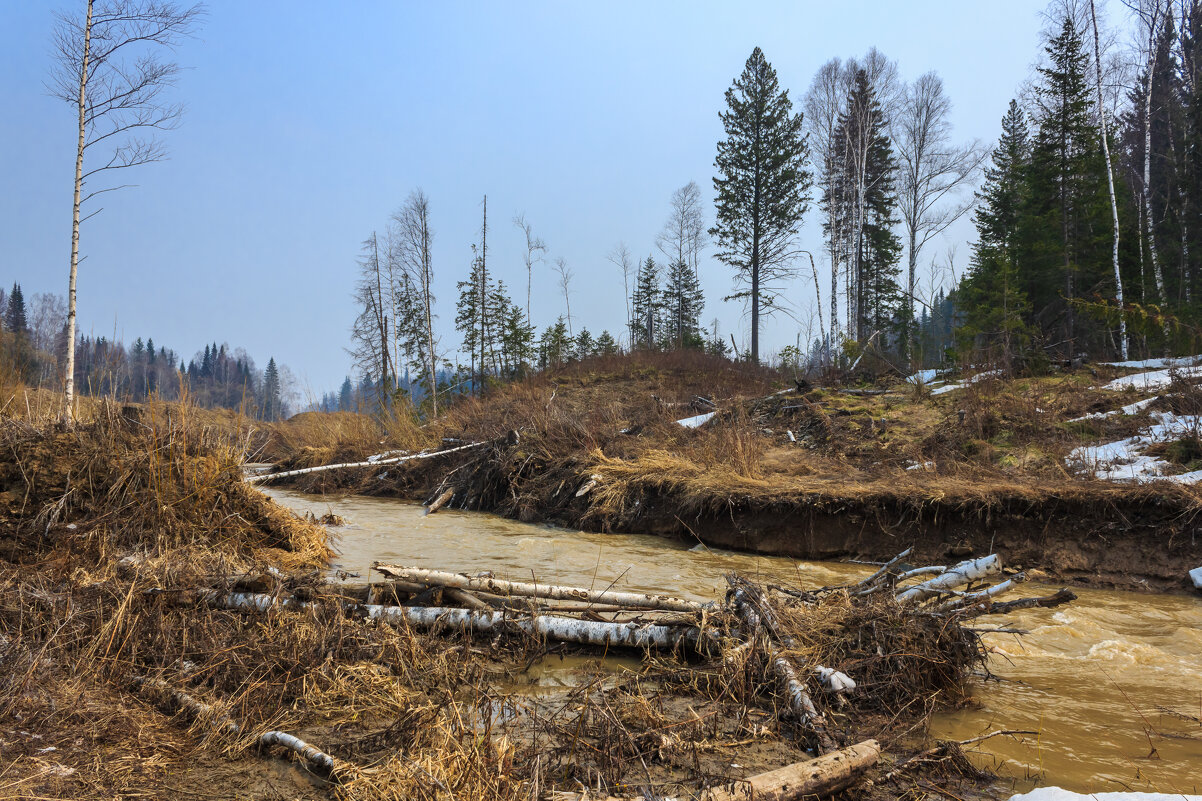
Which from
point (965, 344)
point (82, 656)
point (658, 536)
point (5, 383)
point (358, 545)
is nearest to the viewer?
point (82, 656)

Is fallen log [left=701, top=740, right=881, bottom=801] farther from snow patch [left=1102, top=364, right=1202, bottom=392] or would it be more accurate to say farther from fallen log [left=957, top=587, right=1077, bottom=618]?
snow patch [left=1102, top=364, right=1202, bottom=392]

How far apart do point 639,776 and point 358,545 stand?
5.89m

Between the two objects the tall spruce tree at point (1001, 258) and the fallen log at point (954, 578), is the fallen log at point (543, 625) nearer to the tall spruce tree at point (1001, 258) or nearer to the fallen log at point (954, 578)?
the fallen log at point (954, 578)

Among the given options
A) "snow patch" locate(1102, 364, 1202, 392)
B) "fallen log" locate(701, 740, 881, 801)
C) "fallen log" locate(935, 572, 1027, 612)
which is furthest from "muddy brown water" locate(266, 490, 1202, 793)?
"snow patch" locate(1102, 364, 1202, 392)

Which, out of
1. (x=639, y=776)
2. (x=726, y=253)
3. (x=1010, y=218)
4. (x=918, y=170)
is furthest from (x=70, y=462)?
(x=1010, y=218)

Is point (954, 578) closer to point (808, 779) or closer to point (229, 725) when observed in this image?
point (808, 779)

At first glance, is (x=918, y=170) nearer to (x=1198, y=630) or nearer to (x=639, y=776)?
(x=1198, y=630)

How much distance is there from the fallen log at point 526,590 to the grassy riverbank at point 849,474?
4.58 meters

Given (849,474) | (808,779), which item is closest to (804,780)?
(808,779)

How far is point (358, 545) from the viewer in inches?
291

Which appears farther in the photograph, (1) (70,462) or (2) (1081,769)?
(1) (70,462)

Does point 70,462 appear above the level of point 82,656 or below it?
above

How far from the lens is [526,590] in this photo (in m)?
4.17

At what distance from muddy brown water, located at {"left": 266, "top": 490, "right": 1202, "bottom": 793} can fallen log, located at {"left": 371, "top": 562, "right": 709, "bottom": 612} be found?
20.0 inches
